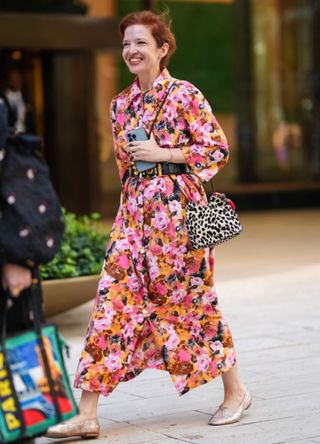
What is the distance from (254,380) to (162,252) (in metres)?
1.30

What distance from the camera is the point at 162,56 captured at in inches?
216

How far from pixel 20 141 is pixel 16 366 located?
0.74 m

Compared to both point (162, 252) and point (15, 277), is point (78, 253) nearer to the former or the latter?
point (162, 252)

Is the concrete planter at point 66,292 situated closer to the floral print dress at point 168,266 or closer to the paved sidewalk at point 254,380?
the paved sidewalk at point 254,380

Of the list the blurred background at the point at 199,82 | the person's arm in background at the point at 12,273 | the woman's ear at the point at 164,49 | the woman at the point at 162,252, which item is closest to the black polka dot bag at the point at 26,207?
the person's arm in background at the point at 12,273

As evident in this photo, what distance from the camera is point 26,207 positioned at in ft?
12.5

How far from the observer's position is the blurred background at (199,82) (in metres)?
15.9

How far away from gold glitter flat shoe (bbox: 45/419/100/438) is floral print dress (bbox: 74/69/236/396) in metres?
0.26

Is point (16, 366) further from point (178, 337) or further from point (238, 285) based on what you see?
point (238, 285)

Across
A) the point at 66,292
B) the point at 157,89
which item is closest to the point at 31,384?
the point at 157,89

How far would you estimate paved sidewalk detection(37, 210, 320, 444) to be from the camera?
5.16m

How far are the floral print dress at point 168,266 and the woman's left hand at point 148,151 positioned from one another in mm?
57

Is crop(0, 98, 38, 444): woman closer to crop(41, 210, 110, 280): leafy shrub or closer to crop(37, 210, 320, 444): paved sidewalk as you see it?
crop(37, 210, 320, 444): paved sidewalk

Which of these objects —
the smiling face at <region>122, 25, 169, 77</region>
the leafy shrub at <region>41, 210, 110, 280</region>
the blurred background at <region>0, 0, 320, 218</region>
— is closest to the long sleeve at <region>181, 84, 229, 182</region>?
the smiling face at <region>122, 25, 169, 77</region>
